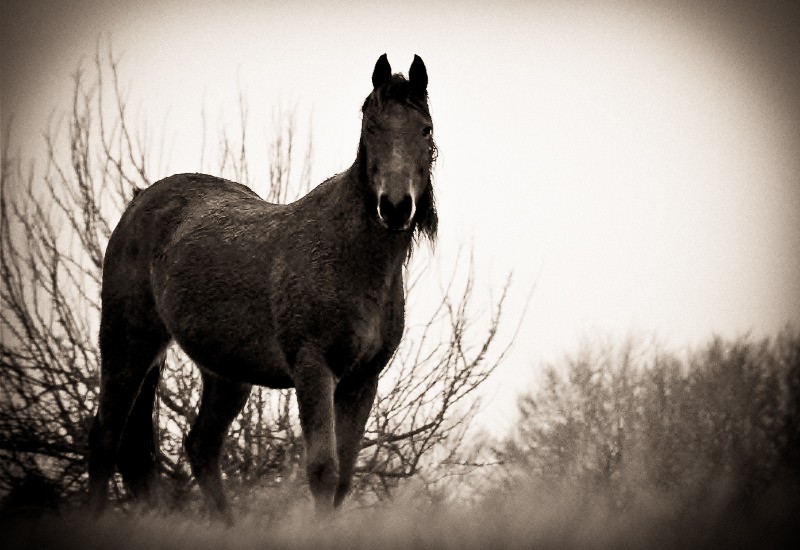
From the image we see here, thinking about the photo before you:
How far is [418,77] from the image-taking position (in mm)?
5129

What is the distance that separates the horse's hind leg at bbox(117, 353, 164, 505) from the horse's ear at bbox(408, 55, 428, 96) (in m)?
2.55

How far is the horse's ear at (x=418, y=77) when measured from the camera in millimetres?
5105

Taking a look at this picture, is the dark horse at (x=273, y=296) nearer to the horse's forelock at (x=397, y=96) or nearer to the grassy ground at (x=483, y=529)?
the horse's forelock at (x=397, y=96)

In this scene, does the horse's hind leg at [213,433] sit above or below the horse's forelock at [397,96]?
below

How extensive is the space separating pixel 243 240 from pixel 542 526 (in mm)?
2337

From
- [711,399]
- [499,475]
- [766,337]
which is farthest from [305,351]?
[766,337]

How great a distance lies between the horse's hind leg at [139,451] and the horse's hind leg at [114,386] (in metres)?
0.14

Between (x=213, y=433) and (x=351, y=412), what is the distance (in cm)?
116

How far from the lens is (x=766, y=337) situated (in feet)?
49.4

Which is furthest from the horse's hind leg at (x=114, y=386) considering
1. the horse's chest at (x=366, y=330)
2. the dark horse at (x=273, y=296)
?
the horse's chest at (x=366, y=330)

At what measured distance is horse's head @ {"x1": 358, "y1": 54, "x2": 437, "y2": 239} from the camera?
4.80 m

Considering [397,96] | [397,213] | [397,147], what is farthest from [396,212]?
[397,96]

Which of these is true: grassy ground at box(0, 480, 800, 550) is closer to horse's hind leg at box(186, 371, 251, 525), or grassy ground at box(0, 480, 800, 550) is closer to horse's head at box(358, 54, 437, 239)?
horse's hind leg at box(186, 371, 251, 525)

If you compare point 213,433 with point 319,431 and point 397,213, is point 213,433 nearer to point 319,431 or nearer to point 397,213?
point 319,431
